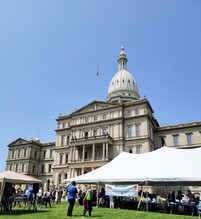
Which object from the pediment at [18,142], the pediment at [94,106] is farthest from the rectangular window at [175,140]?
the pediment at [18,142]

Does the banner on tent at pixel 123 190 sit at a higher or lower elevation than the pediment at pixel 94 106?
lower

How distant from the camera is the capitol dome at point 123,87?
6288cm

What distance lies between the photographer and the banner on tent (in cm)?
1477

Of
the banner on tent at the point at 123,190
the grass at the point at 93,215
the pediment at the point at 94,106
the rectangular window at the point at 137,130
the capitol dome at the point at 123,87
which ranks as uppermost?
the capitol dome at the point at 123,87

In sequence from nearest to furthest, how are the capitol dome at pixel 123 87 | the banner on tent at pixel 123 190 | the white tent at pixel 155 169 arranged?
the white tent at pixel 155 169 < the banner on tent at pixel 123 190 < the capitol dome at pixel 123 87

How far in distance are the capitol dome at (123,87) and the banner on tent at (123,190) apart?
45.8 meters

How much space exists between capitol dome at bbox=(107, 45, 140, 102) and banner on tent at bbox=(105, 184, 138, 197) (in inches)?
1805

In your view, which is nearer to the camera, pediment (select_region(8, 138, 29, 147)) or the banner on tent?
the banner on tent

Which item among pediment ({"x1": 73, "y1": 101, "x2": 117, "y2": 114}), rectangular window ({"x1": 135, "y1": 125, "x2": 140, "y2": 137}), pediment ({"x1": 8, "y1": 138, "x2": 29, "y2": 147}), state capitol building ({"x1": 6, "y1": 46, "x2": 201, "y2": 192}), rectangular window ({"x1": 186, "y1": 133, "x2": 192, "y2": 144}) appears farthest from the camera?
pediment ({"x1": 8, "y1": 138, "x2": 29, "y2": 147})

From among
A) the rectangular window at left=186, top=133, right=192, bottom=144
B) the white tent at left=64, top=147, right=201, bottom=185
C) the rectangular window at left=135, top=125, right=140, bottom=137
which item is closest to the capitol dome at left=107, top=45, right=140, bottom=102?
the rectangular window at left=135, top=125, right=140, bottom=137

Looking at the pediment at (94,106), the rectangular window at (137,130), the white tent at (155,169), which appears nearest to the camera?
the white tent at (155,169)

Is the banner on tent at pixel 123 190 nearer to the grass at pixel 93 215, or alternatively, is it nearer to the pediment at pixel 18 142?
the grass at pixel 93 215

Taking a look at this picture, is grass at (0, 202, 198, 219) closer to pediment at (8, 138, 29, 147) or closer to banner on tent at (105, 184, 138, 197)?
banner on tent at (105, 184, 138, 197)

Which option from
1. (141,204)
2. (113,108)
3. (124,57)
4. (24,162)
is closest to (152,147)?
(113,108)
